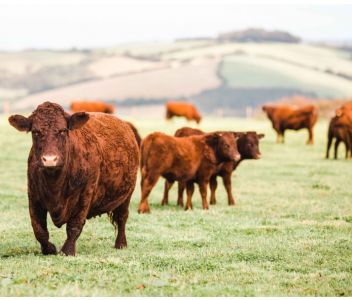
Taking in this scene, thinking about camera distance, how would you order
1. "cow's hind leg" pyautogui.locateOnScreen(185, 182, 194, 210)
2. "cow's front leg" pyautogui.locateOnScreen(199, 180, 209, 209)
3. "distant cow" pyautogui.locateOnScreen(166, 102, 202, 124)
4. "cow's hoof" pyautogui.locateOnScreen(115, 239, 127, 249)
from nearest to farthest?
"cow's hoof" pyautogui.locateOnScreen(115, 239, 127, 249)
"cow's hind leg" pyautogui.locateOnScreen(185, 182, 194, 210)
"cow's front leg" pyautogui.locateOnScreen(199, 180, 209, 209)
"distant cow" pyautogui.locateOnScreen(166, 102, 202, 124)

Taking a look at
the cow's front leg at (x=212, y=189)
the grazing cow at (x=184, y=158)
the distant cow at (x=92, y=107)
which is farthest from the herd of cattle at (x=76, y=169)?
the distant cow at (x=92, y=107)

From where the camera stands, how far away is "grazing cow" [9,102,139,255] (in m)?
9.58

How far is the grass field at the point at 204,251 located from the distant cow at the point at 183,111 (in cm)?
3260

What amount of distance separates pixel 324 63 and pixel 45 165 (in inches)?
3809

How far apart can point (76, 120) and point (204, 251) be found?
2.43 m

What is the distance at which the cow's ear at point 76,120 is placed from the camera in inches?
388

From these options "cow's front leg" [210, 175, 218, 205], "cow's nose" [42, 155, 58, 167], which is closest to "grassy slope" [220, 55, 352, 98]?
"cow's front leg" [210, 175, 218, 205]

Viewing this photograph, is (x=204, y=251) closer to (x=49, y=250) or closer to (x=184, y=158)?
(x=49, y=250)

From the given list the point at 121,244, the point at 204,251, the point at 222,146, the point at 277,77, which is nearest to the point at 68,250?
the point at 121,244

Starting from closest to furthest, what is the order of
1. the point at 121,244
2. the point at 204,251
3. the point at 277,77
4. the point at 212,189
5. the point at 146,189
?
the point at 204,251, the point at 121,244, the point at 146,189, the point at 212,189, the point at 277,77

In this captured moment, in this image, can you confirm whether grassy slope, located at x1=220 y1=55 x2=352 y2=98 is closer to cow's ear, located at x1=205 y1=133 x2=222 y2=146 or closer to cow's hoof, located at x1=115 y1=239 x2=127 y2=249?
cow's ear, located at x1=205 y1=133 x2=222 y2=146

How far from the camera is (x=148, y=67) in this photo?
347 feet

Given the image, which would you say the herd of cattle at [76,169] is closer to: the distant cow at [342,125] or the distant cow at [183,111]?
the distant cow at [342,125]

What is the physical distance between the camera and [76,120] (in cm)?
988
